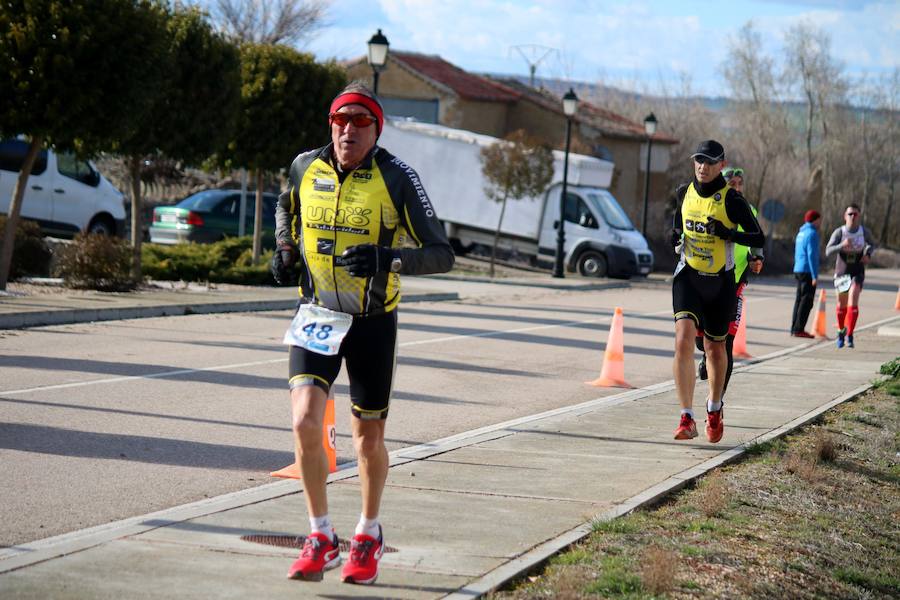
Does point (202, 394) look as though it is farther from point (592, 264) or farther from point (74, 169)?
point (592, 264)

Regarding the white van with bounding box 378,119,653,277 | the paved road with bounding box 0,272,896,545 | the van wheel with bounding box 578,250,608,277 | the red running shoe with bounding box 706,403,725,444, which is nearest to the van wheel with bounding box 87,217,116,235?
the paved road with bounding box 0,272,896,545

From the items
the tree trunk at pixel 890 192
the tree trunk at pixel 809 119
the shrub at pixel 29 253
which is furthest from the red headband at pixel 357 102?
the tree trunk at pixel 809 119

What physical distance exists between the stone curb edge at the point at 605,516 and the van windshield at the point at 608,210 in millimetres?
24973

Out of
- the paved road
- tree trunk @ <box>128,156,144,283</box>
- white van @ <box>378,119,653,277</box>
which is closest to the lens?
the paved road

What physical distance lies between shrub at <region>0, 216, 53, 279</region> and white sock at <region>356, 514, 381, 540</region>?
17.2 m

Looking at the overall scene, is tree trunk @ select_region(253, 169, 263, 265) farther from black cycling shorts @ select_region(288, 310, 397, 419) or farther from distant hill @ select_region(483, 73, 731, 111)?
distant hill @ select_region(483, 73, 731, 111)

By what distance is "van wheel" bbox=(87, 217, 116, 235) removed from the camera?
2697 centimetres

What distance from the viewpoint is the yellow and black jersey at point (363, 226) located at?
5457 mm

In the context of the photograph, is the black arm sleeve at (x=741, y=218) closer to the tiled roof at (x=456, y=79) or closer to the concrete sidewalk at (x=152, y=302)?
the concrete sidewalk at (x=152, y=302)

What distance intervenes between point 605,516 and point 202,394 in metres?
5.31

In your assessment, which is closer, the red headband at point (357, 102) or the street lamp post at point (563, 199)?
the red headband at point (357, 102)

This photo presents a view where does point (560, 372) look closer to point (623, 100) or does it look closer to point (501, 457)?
point (501, 457)

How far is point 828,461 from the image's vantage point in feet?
29.5

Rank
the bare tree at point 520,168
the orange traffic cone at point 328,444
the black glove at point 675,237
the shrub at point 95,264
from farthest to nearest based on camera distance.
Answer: the bare tree at point 520,168
the shrub at point 95,264
the black glove at point 675,237
the orange traffic cone at point 328,444
